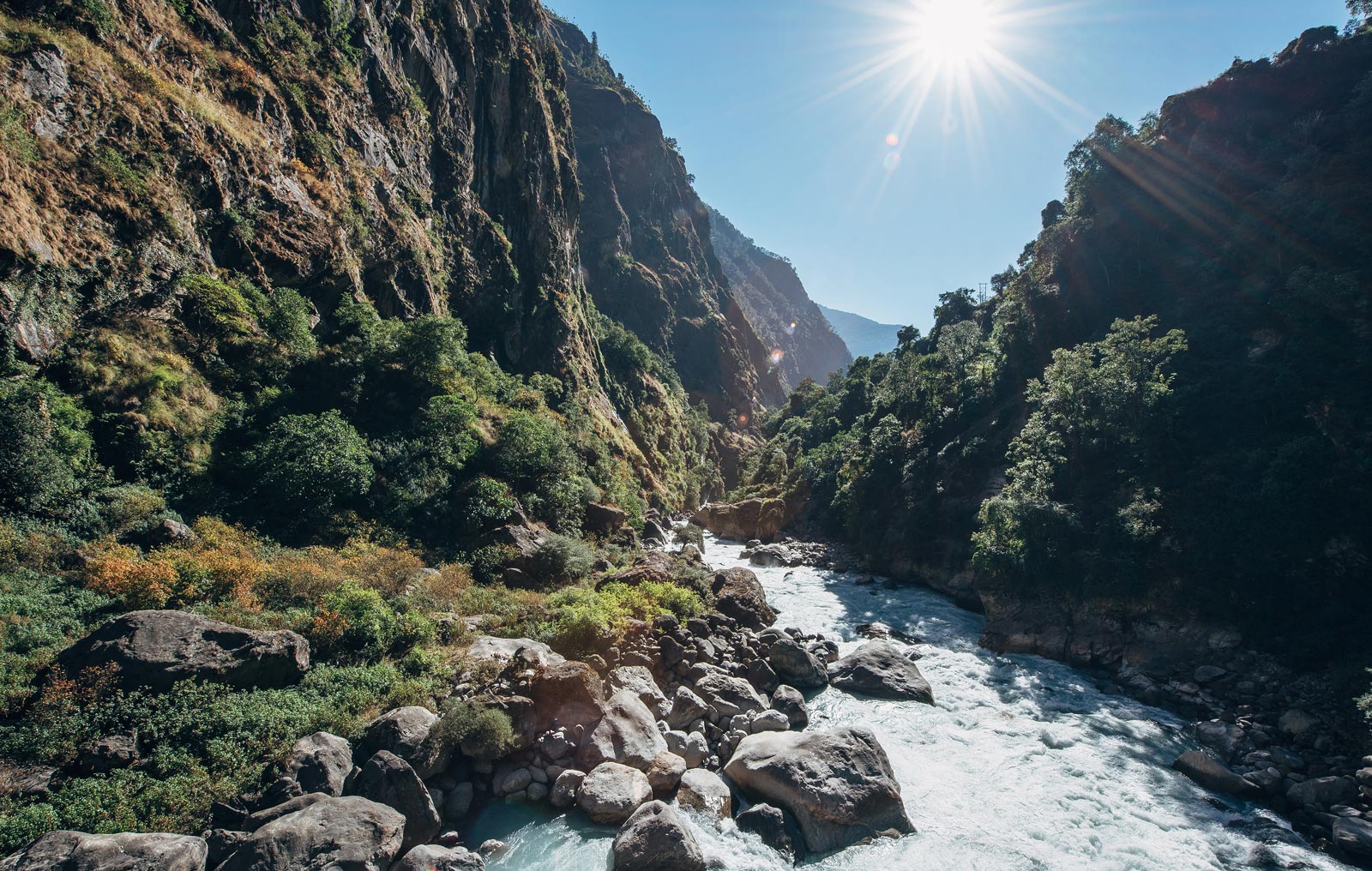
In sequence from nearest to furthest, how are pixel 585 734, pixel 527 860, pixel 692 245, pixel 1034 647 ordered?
pixel 527 860 < pixel 585 734 < pixel 1034 647 < pixel 692 245

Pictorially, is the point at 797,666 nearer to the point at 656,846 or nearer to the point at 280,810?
the point at 656,846

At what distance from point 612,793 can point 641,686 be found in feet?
13.1

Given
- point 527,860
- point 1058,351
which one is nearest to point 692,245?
point 1058,351

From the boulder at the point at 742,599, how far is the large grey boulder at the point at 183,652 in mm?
15596

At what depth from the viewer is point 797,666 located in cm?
1823

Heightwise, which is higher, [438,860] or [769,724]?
[769,724]

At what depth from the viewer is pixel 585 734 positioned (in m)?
12.0

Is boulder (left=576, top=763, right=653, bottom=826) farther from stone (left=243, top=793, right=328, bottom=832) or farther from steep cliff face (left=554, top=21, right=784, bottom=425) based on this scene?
steep cliff face (left=554, top=21, right=784, bottom=425)

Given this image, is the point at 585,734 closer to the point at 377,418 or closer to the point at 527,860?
the point at 527,860

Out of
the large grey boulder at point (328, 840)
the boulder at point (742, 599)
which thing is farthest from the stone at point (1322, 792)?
the large grey boulder at point (328, 840)

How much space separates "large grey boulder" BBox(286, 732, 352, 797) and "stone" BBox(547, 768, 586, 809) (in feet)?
12.3

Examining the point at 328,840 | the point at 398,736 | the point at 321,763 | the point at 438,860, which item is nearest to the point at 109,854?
the point at 328,840

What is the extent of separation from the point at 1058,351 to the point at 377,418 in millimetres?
35233

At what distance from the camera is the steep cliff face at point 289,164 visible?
58.1ft
